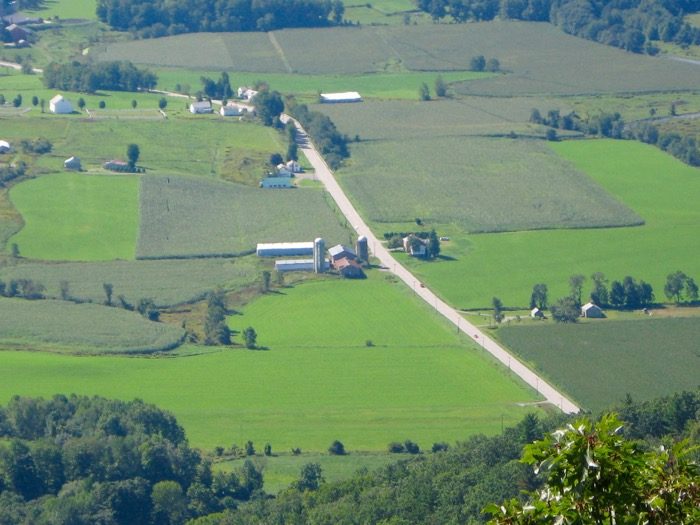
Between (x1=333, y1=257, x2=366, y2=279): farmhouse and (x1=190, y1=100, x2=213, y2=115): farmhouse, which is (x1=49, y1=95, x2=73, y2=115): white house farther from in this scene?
(x1=333, y1=257, x2=366, y2=279): farmhouse

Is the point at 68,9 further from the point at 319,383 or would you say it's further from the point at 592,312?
the point at 319,383

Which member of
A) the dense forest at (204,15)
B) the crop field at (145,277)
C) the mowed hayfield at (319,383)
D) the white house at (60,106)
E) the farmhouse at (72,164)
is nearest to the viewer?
the mowed hayfield at (319,383)

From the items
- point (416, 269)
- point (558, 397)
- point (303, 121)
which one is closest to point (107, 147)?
point (303, 121)

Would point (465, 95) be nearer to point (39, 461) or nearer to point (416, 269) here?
point (416, 269)

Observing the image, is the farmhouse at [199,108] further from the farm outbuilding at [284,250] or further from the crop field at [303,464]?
the crop field at [303,464]

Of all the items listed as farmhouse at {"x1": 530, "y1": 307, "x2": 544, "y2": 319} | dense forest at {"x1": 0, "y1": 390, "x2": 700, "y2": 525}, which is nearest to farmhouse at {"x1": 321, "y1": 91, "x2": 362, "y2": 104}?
farmhouse at {"x1": 530, "y1": 307, "x2": 544, "y2": 319}

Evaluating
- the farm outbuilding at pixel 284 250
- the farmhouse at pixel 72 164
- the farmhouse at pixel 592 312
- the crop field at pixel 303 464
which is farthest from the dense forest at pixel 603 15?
the crop field at pixel 303 464
